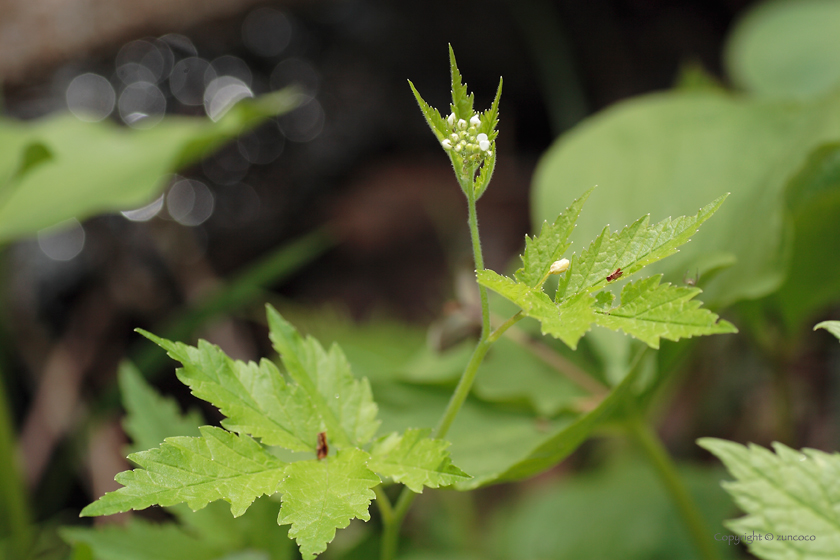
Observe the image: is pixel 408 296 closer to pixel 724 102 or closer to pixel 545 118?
pixel 545 118

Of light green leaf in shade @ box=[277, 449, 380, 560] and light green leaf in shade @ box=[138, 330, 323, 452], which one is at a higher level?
light green leaf in shade @ box=[138, 330, 323, 452]

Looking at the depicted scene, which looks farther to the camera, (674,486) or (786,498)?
(674,486)

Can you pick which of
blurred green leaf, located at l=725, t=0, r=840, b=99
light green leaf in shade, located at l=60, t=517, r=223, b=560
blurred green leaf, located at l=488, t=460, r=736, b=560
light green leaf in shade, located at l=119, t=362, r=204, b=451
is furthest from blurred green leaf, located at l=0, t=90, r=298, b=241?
blurred green leaf, located at l=725, t=0, r=840, b=99

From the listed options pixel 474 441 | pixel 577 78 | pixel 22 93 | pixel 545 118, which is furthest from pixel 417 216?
pixel 474 441

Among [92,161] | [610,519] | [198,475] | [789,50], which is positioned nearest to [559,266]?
[198,475]

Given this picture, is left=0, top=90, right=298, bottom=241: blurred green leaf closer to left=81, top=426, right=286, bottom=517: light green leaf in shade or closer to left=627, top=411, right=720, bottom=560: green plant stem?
left=81, top=426, right=286, bottom=517: light green leaf in shade

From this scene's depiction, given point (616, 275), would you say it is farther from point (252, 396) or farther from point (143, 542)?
point (143, 542)

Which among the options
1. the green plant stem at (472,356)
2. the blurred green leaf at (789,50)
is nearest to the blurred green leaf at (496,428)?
the green plant stem at (472,356)
